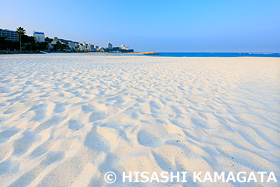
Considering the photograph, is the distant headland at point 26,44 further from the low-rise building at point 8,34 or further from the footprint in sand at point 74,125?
the footprint in sand at point 74,125

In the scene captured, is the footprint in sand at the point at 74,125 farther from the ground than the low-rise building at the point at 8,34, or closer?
closer

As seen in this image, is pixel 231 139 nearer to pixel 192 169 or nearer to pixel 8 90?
pixel 192 169

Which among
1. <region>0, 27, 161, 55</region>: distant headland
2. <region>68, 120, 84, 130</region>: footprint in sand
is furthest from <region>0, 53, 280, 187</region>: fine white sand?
<region>0, 27, 161, 55</region>: distant headland

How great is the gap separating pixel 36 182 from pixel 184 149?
1.24 m

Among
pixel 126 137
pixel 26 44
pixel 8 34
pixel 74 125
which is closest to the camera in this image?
pixel 126 137

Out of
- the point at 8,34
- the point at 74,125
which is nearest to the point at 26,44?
the point at 8,34

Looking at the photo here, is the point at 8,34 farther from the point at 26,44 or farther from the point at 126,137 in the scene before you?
the point at 126,137

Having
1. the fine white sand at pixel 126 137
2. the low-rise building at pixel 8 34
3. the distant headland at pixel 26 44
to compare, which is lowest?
the fine white sand at pixel 126 137

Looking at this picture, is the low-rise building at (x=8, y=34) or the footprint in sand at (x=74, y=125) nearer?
the footprint in sand at (x=74, y=125)

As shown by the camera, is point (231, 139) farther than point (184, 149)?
Yes

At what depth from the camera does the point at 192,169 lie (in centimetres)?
117

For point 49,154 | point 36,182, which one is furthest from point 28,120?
point 36,182

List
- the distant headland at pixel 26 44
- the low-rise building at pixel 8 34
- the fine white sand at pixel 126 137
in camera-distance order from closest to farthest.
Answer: the fine white sand at pixel 126 137 < the distant headland at pixel 26 44 < the low-rise building at pixel 8 34

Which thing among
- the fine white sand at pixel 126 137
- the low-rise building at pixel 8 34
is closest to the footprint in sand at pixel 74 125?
the fine white sand at pixel 126 137
